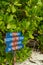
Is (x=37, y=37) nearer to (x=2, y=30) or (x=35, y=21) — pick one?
(x=35, y=21)

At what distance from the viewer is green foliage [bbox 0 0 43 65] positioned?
2.77 metres

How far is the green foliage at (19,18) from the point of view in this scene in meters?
2.77

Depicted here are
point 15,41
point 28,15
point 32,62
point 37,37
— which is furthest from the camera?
point 37,37

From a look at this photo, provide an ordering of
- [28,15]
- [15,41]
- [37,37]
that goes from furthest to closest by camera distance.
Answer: [37,37], [28,15], [15,41]

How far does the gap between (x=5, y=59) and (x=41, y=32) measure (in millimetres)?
784

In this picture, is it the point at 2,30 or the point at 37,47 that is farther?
the point at 37,47

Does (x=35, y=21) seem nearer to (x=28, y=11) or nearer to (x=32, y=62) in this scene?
(x=28, y=11)

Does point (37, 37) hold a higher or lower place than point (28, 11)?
lower

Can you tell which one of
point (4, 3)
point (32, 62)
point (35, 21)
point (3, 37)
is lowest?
point (32, 62)

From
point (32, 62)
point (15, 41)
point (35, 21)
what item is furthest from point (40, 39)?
point (15, 41)

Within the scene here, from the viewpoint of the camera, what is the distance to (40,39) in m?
3.60

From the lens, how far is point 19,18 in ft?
10.2

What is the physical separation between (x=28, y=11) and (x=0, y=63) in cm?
74

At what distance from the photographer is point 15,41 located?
2758 millimetres
